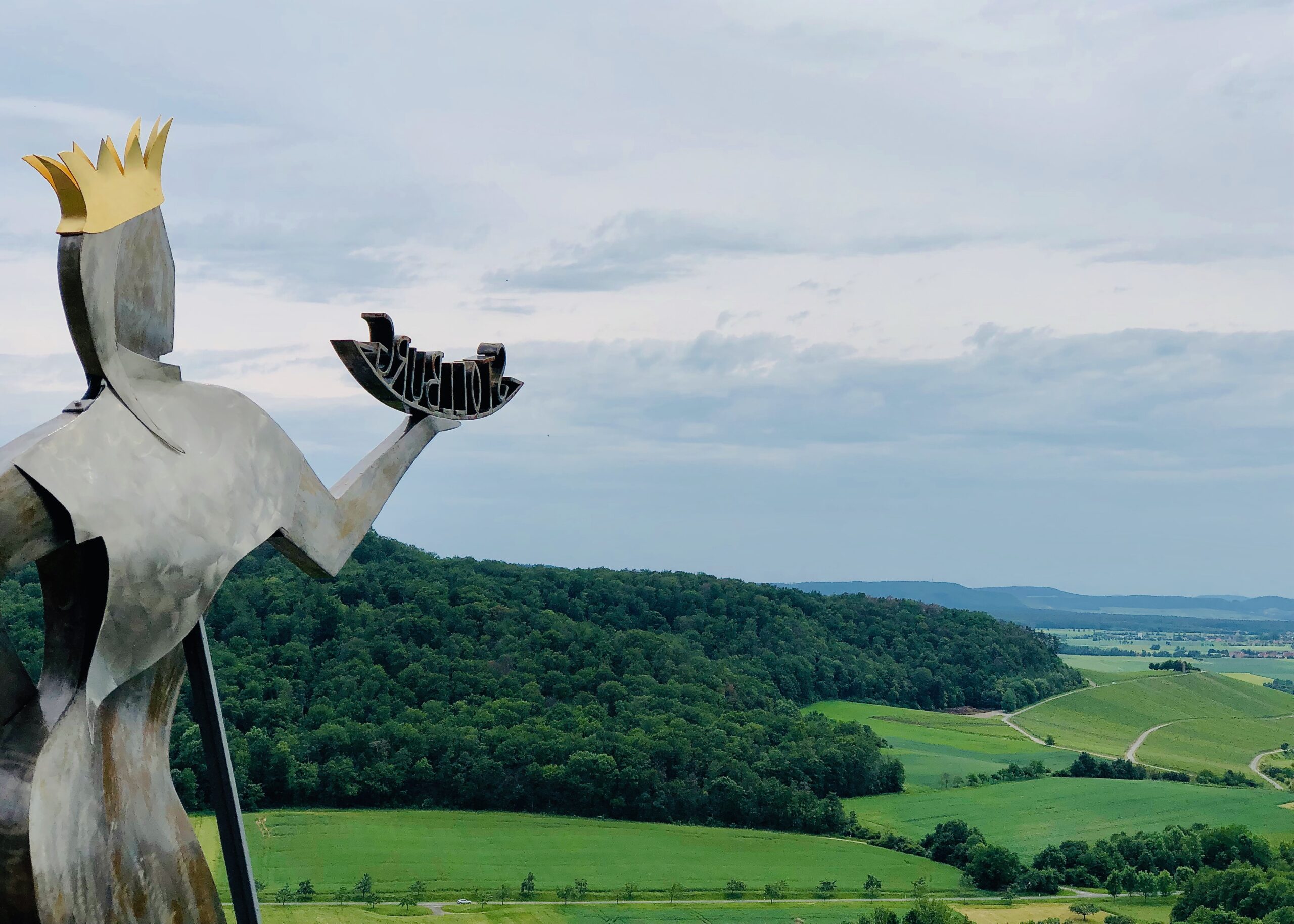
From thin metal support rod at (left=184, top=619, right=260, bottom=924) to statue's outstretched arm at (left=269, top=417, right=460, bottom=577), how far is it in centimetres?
154

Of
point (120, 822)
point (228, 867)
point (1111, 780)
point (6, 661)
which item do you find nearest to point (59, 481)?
point (6, 661)

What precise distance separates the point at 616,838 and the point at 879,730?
31004 millimetres

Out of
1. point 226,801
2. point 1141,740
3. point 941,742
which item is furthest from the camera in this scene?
point 1141,740

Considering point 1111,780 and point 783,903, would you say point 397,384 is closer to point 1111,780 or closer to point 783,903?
point 783,903

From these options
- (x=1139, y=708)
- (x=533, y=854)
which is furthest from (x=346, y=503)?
(x=1139, y=708)

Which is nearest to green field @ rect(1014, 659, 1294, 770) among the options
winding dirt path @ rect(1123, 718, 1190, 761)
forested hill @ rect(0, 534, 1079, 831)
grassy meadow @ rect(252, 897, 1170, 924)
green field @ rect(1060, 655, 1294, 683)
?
winding dirt path @ rect(1123, 718, 1190, 761)

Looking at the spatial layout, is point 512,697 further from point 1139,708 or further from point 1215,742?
point 1139,708

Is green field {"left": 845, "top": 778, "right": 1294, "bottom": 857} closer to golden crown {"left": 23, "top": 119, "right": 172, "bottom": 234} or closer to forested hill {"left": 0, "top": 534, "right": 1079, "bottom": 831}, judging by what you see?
forested hill {"left": 0, "top": 534, "right": 1079, "bottom": 831}

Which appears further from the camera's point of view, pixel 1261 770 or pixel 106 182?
pixel 1261 770

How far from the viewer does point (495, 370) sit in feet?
50.1

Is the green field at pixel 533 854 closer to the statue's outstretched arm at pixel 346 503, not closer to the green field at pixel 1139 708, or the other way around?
the statue's outstretched arm at pixel 346 503

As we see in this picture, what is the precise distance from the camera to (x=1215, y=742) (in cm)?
9100

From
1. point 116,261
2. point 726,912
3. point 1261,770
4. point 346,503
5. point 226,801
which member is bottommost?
point 1261,770

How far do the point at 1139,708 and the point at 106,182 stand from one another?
101597mm
